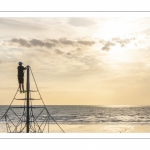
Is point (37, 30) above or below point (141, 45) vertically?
above

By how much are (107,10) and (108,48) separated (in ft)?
27.2

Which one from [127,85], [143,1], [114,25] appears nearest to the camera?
[143,1]

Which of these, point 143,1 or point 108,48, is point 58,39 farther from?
point 143,1

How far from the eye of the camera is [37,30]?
59.0ft

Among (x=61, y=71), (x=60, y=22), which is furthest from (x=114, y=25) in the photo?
(x=61, y=71)

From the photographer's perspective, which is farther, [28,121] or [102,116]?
[102,116]

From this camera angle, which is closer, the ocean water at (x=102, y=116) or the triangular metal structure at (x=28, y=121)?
the triangular metal structure at (x=28, y=121)

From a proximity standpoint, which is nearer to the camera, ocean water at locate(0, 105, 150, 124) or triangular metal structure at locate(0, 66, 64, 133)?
triangular metal structure at locate(0, 66, 64, 133)

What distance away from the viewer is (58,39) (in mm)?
18750
